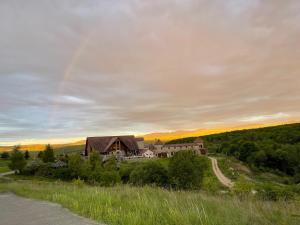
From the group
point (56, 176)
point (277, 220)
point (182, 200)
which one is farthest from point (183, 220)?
point (56, 176)

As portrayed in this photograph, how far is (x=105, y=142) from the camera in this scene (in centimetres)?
8731

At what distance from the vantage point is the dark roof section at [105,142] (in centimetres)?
8506

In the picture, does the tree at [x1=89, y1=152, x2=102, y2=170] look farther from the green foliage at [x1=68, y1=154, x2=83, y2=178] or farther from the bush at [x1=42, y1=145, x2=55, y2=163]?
the bush at [x1=42, y1=145, x2=55, y2=163]

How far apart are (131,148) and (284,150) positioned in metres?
51.3

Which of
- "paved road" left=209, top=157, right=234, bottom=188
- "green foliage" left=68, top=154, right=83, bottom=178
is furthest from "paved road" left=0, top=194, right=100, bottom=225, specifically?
"green foliage" left=68, top=154, right=83, bottom=178

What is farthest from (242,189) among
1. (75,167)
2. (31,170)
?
(31,170)

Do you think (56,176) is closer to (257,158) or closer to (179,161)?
(179,161)

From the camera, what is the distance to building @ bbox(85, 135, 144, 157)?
84.6 m

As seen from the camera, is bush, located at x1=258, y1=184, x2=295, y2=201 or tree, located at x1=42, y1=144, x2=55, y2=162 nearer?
bush, located at x1=258, y1=184, x2=295, y2=201

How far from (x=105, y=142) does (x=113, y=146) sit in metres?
2.62

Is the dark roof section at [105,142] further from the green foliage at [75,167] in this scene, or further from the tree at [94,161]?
the green foliage at [75,167]

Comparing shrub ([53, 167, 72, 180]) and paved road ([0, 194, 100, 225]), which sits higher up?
shrub ([53, 167, 72, 180])

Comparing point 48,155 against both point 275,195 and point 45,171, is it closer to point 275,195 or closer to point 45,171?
point 45,171

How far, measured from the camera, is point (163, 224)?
5910 millimetres
